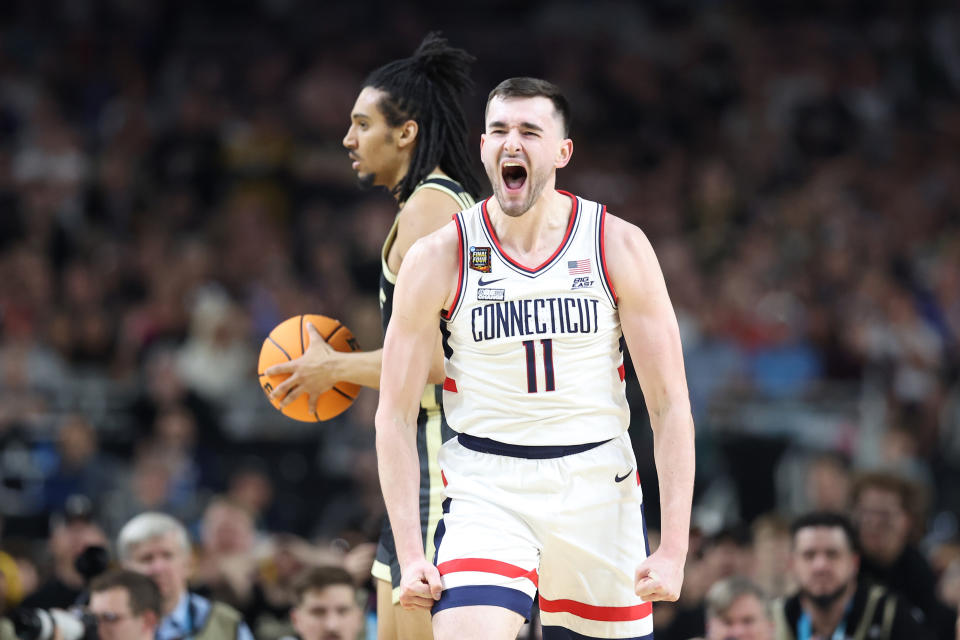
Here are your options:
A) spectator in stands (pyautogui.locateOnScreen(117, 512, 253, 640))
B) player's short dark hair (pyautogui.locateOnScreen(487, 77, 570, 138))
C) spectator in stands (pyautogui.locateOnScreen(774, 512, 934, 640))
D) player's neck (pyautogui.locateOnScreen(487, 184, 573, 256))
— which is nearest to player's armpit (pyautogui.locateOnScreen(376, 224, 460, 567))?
player's neck (pyautogui.locateOnScreen(487, 184, 573, 256))

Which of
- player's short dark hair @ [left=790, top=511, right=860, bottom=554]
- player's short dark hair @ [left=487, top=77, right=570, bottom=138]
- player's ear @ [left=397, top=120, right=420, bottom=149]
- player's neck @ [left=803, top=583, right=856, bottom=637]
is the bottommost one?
player's neck @ [left=803, top=583, right=856, bottom=637]

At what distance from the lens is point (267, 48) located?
16562mm

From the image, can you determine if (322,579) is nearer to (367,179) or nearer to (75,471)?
(367,179)

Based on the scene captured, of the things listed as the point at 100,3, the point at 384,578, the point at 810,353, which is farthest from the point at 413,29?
the point at 384,578

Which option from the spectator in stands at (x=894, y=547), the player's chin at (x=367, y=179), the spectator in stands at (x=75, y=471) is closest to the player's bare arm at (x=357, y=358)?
the player's chin at (x=367, y=179)

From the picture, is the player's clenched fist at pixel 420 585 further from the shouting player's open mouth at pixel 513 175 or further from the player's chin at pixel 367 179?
the player's chin at pixel 367 179

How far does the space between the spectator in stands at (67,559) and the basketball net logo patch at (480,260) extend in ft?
13.4

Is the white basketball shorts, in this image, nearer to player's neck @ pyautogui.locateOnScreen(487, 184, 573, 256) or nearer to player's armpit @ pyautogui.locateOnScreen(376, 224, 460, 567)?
player's armpit @ pyautogui.locateOnScreen(376, 224, 460, 567)

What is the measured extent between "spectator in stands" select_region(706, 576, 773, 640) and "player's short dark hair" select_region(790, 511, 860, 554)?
0.66 m

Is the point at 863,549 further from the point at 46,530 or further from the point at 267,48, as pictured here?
the point at 267,48

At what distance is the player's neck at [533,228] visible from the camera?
15.2 feet

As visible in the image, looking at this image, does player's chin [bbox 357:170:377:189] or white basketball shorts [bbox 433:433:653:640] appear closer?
white basketball shorts [bbox 433:433:653:640]

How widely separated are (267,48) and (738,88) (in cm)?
568

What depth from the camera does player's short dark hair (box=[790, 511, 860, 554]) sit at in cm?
759
